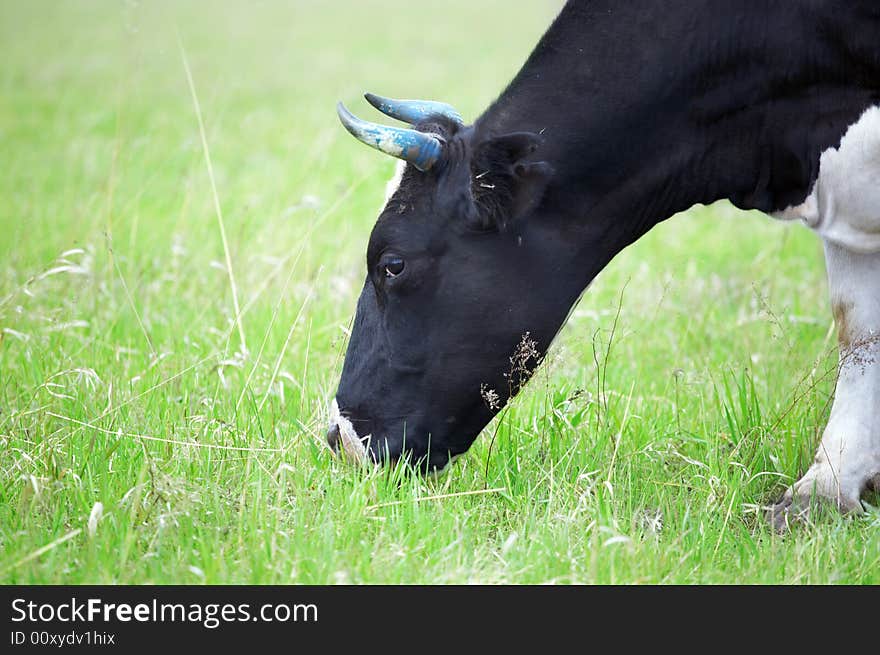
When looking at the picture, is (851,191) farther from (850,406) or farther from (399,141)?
(399,141)

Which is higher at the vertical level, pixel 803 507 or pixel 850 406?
pixel 850 406

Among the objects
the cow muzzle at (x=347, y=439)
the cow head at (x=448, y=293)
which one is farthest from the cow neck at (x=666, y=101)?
the cow muzzle at (x=347, y=439)

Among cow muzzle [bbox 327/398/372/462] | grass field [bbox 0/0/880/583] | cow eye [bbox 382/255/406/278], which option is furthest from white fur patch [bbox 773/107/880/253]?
cow muzzle [bbox 327/398/372/462]

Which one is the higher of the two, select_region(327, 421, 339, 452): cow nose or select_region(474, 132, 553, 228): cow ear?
select_region(474, 132, 553, 228): cow ear

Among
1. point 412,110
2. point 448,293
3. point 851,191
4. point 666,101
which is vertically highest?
point 412,110

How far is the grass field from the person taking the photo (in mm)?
3789

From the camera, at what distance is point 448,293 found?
4.14m

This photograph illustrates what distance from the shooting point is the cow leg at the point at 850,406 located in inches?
173

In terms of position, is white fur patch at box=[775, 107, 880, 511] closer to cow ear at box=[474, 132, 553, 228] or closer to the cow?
the cow

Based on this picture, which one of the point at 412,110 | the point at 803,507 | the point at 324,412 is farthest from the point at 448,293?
the point at 803,507

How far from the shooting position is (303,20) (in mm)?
22781

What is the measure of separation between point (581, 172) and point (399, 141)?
2.19 ft

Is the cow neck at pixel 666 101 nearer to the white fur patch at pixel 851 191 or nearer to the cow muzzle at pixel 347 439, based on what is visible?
the white fur patch at pixel 851 191
